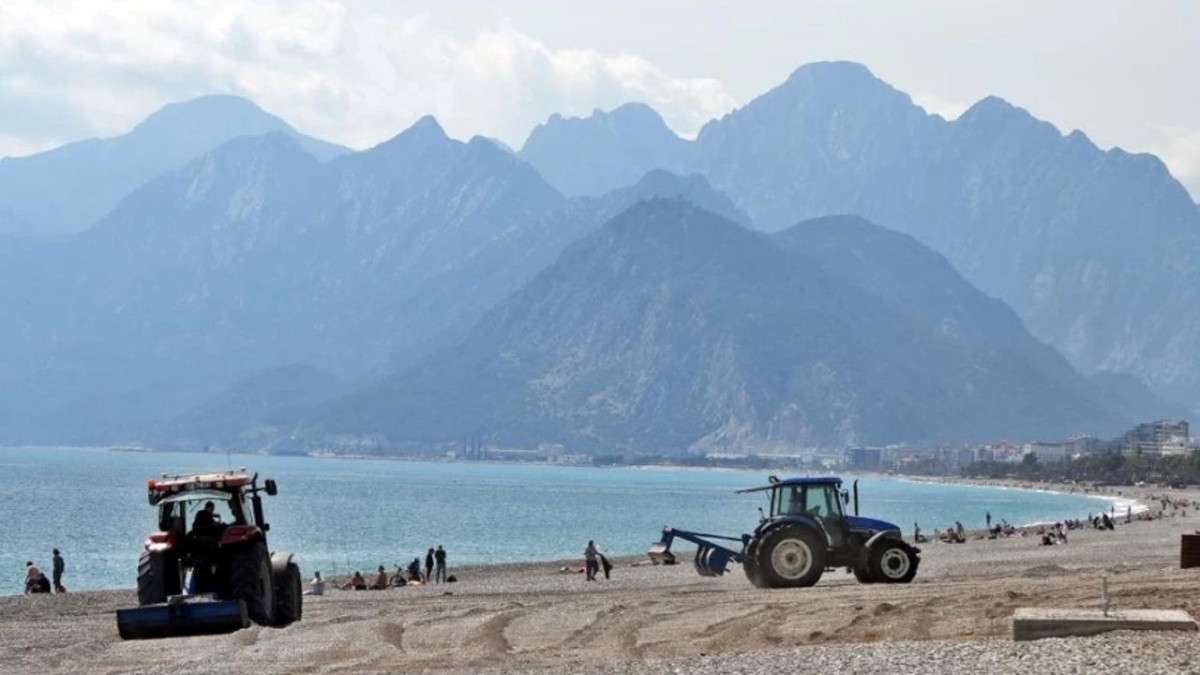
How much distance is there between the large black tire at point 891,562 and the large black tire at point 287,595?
1251 cm

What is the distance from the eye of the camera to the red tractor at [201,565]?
2339 cm

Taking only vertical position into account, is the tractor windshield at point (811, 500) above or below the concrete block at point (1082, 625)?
above

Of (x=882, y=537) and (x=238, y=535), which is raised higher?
(x=238, y=535)

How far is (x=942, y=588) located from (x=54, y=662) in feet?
47.2

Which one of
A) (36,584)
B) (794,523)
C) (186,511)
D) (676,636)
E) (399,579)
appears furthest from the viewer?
(399,579)

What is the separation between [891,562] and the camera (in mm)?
35500

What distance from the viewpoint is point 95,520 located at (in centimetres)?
12100

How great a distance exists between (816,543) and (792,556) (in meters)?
0.49

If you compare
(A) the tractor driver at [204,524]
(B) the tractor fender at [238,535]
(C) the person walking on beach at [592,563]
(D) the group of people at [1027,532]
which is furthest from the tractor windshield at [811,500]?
(D) the group of people at [1027,532]

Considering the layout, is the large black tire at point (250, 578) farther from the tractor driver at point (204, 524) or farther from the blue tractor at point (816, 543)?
the blue tractor at point (816, 543)

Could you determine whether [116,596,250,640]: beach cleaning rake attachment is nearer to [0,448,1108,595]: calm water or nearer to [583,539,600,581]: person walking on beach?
[583,539,600,581]: person walking on beach

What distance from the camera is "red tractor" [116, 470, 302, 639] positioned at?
2339cm

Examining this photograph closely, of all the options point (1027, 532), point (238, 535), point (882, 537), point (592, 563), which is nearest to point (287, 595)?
point (238, 535)

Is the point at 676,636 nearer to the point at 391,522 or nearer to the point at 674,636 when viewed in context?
the point at 674,636
